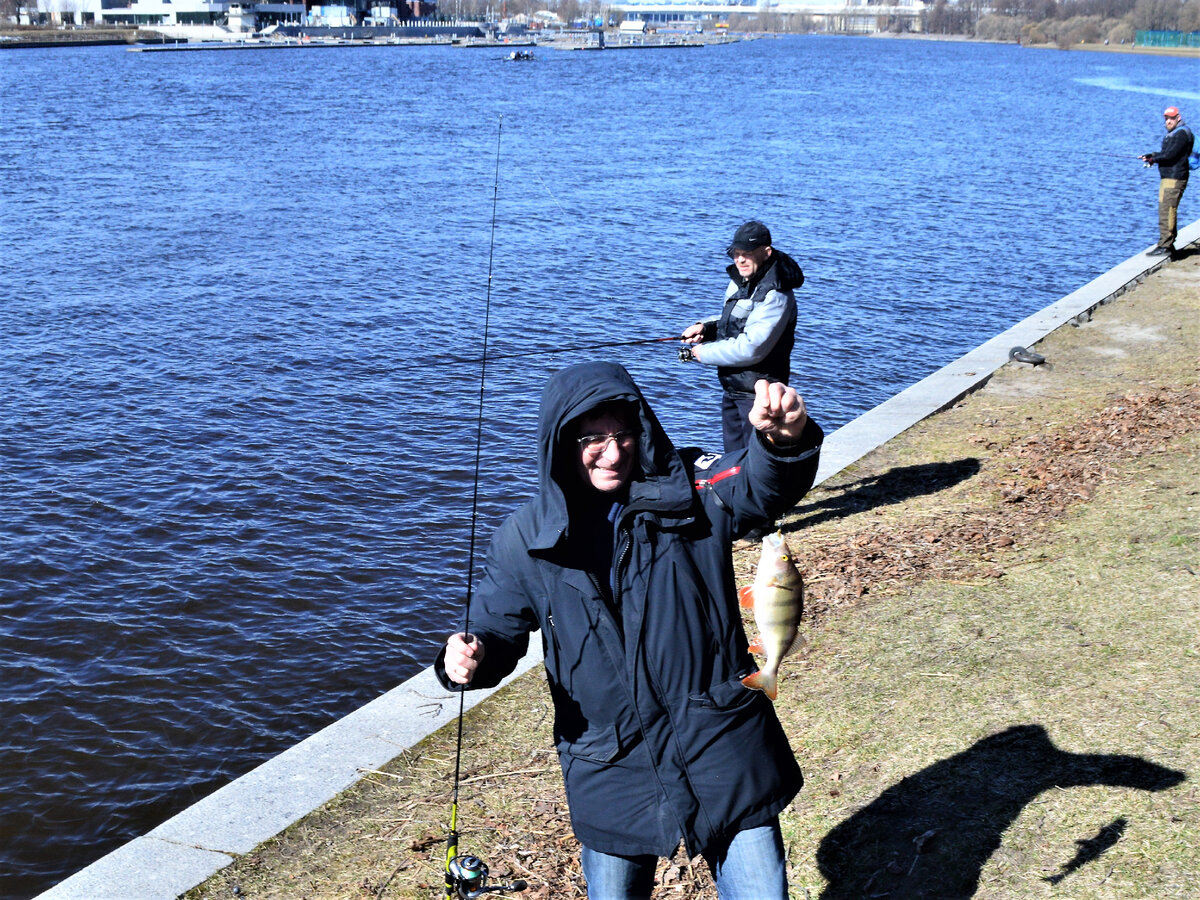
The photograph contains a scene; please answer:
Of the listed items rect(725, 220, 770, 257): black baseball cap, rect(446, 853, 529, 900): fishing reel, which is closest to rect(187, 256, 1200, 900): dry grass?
rect(446, 853, 529, 900): fishing reel

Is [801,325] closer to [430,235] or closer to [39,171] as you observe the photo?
[430,235]

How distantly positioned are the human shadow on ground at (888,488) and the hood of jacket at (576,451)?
16.6ft

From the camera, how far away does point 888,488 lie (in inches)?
342

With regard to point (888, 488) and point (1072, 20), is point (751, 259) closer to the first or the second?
point (888, 488)

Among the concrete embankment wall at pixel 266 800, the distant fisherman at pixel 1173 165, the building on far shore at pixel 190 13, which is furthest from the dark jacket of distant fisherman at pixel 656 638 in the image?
the building on far shore at pixel 190 13

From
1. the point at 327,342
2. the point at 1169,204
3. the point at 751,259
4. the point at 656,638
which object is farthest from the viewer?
the point at 1169,204

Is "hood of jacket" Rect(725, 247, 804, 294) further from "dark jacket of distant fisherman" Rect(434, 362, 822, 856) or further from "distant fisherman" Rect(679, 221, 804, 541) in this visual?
"dark jacket of distant fisherman" Rect(434, 362, 822, 856)

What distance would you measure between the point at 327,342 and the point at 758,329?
32.6ft

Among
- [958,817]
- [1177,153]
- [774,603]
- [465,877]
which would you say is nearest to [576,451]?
[774,603]

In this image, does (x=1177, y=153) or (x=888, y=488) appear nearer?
(x=888, y=488)

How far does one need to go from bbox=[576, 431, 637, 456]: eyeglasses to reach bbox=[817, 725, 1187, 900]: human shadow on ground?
7.15 feet

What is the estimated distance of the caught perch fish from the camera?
3.24 m

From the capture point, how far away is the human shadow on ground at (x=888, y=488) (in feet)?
27.3

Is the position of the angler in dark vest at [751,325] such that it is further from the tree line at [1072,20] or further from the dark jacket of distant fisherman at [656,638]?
the tree line at [1072,20]
